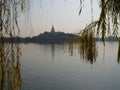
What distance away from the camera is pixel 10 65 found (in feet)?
8.69

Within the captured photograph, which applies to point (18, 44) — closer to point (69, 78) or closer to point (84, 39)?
point (84, 39)

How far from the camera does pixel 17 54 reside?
272cm

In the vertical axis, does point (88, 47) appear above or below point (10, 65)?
above

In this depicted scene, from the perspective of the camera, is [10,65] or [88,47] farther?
[88,47]

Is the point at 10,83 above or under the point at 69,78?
above

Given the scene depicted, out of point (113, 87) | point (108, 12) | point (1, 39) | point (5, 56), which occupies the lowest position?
point (113, 87)

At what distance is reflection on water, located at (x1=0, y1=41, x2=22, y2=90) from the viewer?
102 inches

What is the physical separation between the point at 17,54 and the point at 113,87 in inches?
1383

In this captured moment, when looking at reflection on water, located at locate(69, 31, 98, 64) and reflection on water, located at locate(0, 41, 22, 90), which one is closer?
reflection on water, located at locate(0, 41, 22, 90)

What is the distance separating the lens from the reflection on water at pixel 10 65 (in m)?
2.59

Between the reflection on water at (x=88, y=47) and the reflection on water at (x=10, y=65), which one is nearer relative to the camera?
the reflection on water at (x=10, y=65)

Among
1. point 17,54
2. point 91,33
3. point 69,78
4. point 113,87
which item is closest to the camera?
point 17,54

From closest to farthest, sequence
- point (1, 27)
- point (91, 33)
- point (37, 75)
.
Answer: point (1, 27) < point (91, 33) < point (37, 75)

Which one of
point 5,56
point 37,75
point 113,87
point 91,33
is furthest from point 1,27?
point 37,75
